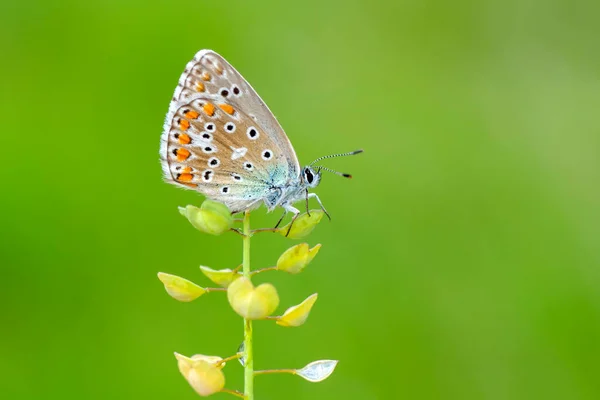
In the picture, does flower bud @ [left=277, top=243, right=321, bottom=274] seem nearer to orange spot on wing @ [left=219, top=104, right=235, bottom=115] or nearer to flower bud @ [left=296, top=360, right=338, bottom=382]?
flower bud @ [left=296, top=360, right=338, bottom=382]

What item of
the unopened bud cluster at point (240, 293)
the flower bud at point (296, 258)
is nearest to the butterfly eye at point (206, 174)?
the unopened bud cluster at point (240, 293)

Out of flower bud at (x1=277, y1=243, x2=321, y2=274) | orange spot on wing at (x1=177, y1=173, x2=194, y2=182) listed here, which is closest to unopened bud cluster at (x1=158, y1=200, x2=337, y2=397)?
flower bud at (x1=277, y1=243, x2=321, y2=274)

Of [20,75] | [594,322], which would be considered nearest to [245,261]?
[594,322]

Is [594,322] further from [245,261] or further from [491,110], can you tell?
[245,261]

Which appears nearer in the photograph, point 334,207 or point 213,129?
point 213,129

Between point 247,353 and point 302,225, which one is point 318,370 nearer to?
point 247,353

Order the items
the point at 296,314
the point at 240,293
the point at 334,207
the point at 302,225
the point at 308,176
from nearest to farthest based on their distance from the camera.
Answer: the point at 240,293
the point at 296,314
the point at 302,225
the point at 308,176
the point at 334,207

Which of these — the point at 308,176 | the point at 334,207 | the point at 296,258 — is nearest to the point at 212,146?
the point at 308,176
